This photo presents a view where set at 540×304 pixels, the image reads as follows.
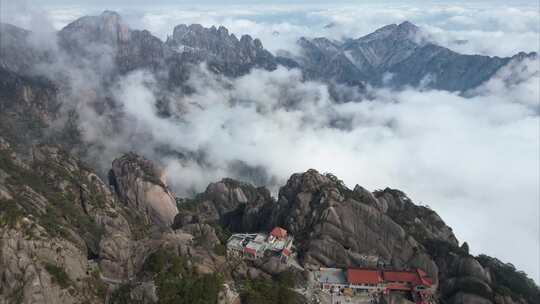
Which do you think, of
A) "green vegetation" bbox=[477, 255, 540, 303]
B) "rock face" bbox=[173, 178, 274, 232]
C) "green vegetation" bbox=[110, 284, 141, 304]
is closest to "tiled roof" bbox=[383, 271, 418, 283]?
"green vegetation" bbox=[477, 255, 540, 303]

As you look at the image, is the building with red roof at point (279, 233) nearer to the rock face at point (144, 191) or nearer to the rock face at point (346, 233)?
the rock face at point (346, 233)

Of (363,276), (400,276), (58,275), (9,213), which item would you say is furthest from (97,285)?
(400,276)

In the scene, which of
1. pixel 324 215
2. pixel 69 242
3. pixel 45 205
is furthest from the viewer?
pixel 324 215

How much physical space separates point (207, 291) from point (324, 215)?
1555 inches

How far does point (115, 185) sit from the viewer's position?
548 feet

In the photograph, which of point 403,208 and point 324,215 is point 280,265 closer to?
point 324,215

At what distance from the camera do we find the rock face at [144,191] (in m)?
154

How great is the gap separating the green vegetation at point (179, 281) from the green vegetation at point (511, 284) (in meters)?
49.6

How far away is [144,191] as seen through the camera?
158 meters

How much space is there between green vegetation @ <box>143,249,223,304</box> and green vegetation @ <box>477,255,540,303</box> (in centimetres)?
4962

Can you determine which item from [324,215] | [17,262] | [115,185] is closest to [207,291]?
[17,262]

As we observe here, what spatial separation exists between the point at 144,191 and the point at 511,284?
10554cm

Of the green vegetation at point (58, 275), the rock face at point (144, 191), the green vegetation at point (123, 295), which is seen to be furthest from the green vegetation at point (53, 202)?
the rock face at point (144, 191)

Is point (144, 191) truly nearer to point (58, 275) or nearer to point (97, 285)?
point (97, 285)
